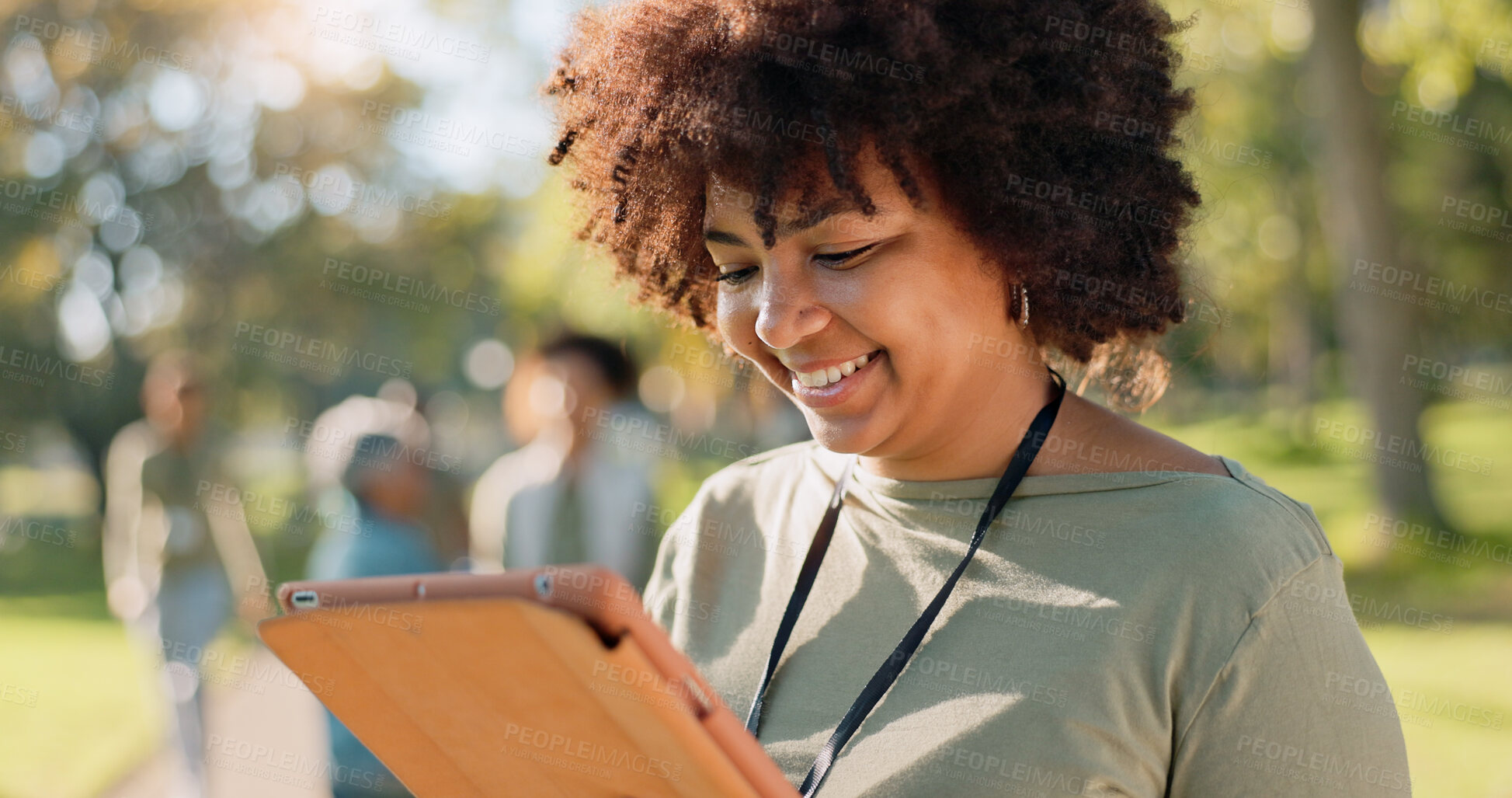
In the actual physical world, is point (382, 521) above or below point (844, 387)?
below

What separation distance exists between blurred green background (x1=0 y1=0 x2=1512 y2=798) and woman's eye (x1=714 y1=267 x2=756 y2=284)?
26.1 inches

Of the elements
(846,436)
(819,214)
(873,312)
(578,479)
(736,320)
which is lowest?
(578,479)

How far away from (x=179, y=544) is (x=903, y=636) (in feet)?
17.9

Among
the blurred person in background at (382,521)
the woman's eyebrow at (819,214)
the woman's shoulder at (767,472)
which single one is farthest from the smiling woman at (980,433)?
the blurred person in background at (382,521)

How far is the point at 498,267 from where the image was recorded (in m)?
25.4

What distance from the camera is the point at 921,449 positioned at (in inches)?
80.0

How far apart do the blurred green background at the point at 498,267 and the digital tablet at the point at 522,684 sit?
128cm

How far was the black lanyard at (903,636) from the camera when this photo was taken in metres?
1.87

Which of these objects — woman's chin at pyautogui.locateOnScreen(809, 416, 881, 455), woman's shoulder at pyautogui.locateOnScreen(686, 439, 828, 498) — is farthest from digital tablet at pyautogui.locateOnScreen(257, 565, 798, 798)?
woman's shoulder at pyautogui.locateOnScreen(686, 439, 828, 498)

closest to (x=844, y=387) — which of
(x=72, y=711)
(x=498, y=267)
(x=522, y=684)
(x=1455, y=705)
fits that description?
(x=522, y=684)

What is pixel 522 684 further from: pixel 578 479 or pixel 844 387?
pixel 578 479

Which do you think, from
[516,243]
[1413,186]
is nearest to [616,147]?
[516,243]

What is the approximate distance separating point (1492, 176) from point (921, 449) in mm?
22582

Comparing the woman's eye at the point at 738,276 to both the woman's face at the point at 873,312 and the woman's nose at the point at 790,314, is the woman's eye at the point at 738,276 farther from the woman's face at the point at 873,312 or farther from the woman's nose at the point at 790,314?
the woman's nose at the point at 790,314
